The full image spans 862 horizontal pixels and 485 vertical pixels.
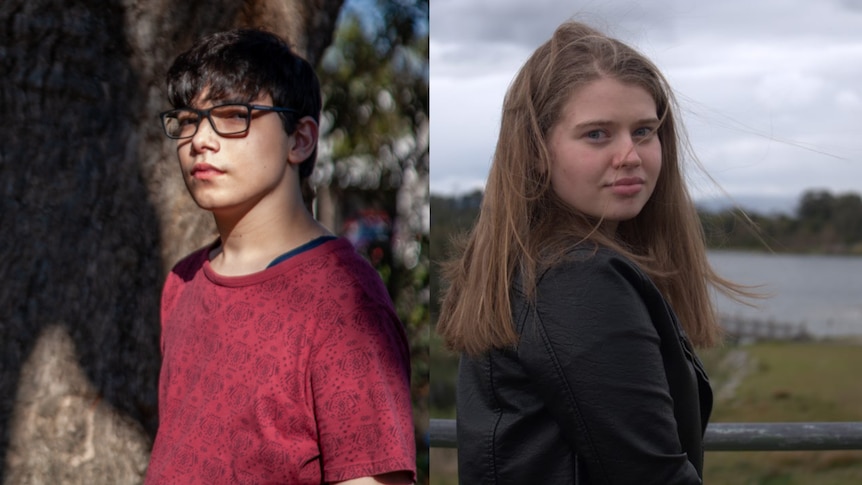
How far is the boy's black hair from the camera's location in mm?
1651

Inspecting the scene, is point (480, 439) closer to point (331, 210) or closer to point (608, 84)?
point (608, 84)

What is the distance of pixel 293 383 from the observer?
1.53 m

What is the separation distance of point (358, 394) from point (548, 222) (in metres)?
0.41

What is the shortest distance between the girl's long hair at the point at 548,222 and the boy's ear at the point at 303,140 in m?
0.30

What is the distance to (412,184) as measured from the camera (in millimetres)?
Answer: 5004

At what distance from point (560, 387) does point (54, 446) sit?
1382 millimetres

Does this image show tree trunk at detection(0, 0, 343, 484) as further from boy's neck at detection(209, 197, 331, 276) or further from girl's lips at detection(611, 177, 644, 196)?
girl's lips at detection(611, 177, 644, 196)

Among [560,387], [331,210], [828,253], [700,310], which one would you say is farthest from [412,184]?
[828,253]

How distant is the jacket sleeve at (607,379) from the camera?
146 centimetres

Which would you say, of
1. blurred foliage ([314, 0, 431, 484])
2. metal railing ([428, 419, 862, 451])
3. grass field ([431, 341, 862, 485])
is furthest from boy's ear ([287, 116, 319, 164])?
grass field ([431, 341, 862, 485])

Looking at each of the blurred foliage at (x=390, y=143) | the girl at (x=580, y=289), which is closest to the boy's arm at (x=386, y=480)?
Result: the girl at (x=580, y=289)

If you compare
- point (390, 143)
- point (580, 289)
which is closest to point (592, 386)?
point (580, 289)

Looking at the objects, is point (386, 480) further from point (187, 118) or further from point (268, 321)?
point (187, 118)

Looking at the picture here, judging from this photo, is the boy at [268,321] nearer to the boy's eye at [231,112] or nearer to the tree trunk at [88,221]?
the boy's eye at [231,112]
